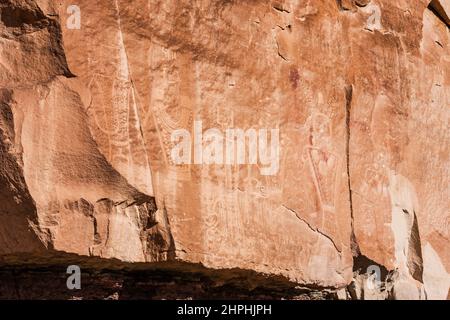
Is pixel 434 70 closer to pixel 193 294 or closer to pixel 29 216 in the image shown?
pixel 193 294

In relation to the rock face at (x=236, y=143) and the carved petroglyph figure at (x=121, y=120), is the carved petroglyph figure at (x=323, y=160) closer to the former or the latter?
the rock face at (x=236, y=143)

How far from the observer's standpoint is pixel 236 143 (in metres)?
5.12

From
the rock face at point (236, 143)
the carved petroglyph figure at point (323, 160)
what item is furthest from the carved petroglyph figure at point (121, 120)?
the carved petroglyph figure at point (323, 160)

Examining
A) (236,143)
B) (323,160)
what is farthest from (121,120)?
(323,160)

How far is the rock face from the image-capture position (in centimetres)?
471

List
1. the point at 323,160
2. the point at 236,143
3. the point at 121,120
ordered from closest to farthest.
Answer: the point at 121,120 → the point at 236,143 → the point at 323,160

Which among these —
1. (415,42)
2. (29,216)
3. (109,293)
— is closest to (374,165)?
(415,42)

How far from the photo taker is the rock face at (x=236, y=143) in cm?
471

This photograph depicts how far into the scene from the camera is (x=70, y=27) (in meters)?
4.75

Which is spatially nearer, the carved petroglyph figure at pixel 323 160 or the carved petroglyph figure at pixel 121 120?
the carved petroglyph figure at pixel 121 120

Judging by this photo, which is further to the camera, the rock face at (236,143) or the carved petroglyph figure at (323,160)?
the carved petroglyph figure at (323,160)

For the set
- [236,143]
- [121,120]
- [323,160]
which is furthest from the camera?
[323,160]

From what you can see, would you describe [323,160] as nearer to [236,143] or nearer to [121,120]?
[236,143]
